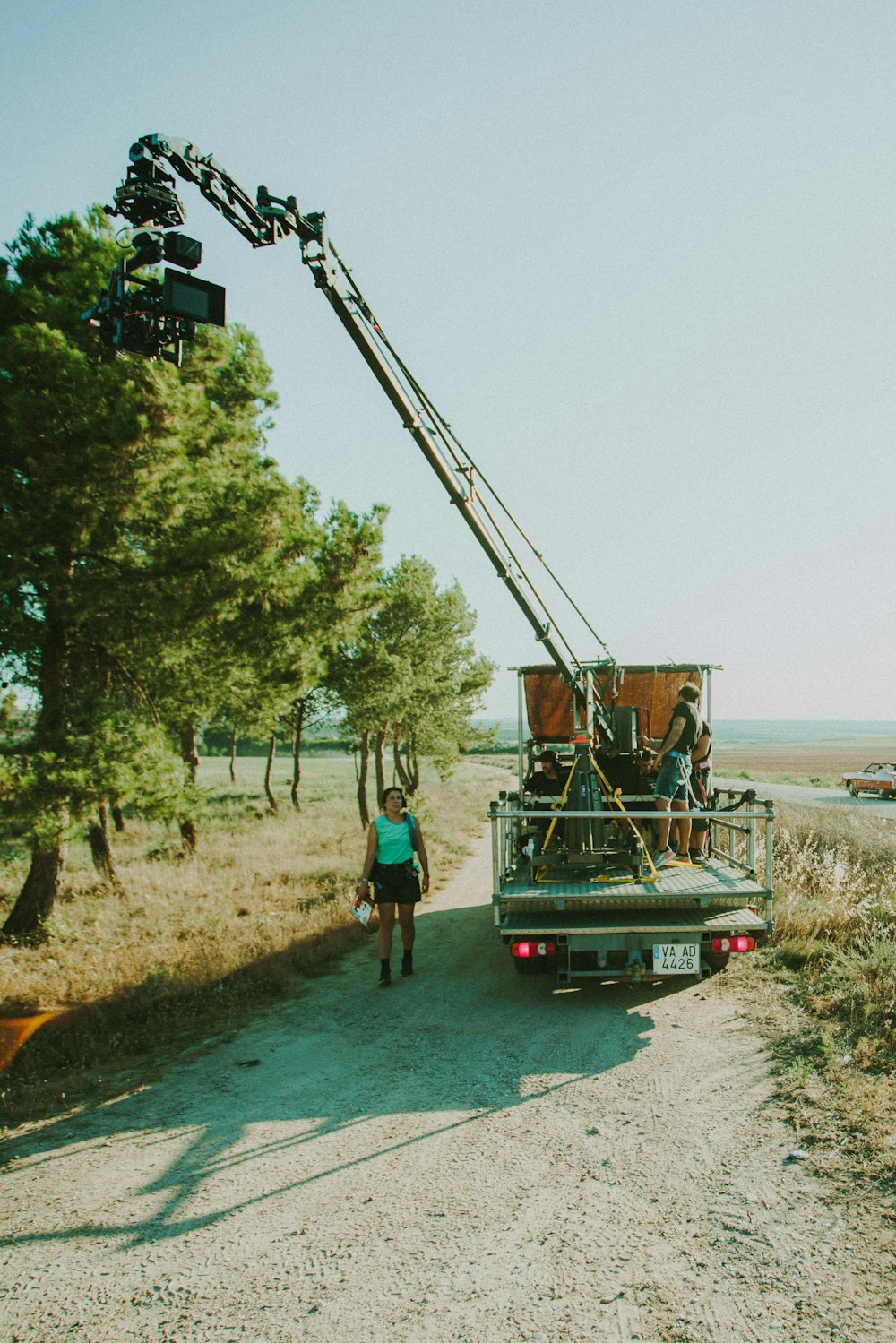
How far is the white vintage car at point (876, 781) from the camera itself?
3528 cm

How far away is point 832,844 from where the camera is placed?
12.2 m

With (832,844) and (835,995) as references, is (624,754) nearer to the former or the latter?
(835,995)

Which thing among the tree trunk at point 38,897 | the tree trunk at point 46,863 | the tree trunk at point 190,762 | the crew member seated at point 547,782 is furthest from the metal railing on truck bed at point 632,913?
the tree trunk at point 190,762

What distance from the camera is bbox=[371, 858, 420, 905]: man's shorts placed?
7641 mm

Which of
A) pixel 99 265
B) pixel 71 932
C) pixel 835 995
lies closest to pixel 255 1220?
pixel 835 995

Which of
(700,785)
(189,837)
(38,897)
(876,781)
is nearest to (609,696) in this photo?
(700,785)

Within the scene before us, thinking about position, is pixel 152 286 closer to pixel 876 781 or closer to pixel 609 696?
pixel 609 696

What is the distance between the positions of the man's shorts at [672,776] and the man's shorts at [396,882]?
2.50 metres

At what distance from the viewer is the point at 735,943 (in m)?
6.21

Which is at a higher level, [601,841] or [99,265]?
[99,265]

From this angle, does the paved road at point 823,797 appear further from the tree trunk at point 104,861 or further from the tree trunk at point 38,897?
the tree trunk at point 38,897

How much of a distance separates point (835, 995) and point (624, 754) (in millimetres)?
3446

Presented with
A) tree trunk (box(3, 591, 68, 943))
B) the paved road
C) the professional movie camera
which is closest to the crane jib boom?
the professional movie camera

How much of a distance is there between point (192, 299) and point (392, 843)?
512 centimetres
